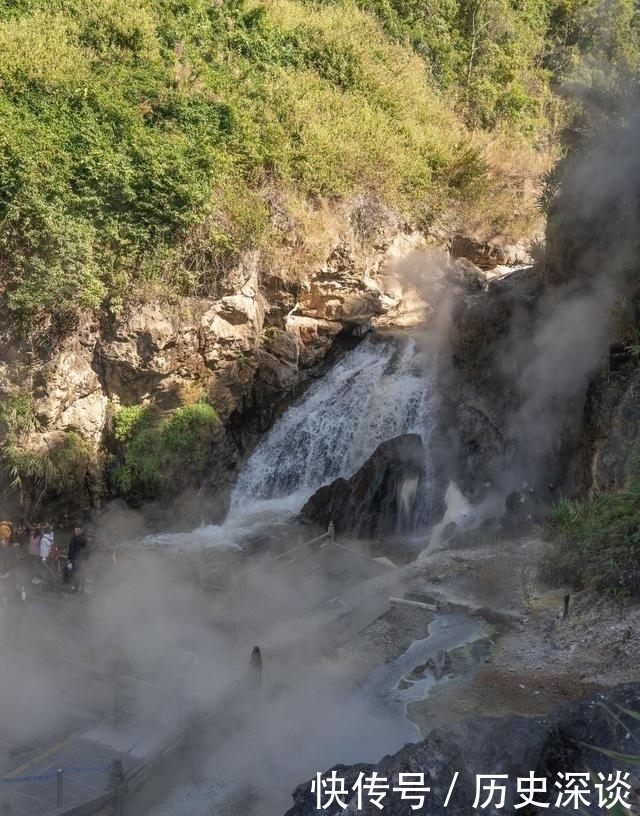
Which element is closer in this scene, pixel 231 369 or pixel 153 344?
pixel 153 344

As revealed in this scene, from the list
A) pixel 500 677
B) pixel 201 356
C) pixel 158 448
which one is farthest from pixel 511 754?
pixel 201 356

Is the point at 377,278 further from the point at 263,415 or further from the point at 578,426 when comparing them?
the point at 578,426

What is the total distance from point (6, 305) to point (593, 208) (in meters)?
12.2

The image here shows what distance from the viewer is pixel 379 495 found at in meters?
15.1

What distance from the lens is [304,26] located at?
21359mm

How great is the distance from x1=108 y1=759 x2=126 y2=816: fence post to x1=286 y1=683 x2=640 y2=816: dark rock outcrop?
2703 mm

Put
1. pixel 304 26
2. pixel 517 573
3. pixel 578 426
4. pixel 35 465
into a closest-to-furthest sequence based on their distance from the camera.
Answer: pixel 517 573 → pixel 578 426 → pixel 35 465 → pixel 304 26

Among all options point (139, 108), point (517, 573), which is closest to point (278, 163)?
point (139, 108)

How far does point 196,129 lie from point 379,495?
31.6ft

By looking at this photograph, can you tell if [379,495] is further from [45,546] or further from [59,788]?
[59,788]

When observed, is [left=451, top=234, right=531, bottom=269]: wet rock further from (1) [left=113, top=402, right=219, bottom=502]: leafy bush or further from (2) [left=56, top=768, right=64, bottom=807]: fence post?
(2) [left=56, top=768, right=64, bottom=807]: fence post

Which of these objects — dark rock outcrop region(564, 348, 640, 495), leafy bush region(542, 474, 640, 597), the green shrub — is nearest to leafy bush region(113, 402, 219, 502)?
the green shrub

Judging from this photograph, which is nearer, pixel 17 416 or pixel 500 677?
pixel 500 677

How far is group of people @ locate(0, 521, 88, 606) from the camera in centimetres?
977
